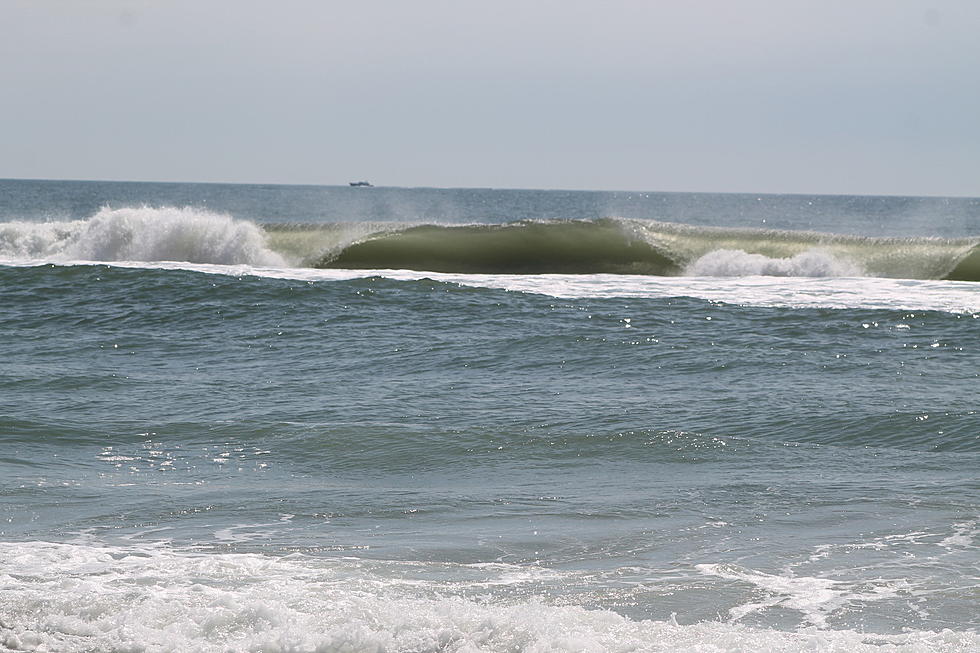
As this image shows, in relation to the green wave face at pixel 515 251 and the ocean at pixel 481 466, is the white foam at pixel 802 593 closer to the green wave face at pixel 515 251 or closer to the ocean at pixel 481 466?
the ocean at pixel 481 466

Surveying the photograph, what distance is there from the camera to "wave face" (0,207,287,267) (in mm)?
24891

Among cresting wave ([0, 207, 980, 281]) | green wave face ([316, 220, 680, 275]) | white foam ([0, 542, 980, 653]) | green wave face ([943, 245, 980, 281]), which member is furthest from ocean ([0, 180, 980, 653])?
green wave face ([316, 220, 680, 275])

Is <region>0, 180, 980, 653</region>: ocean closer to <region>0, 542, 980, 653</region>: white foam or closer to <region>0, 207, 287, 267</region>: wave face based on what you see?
<region>0, 542, 980, 653</region>: white foam

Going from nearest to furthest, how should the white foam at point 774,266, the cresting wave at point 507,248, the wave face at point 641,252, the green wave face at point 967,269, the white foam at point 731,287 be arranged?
the white foam at point 731,287 < the green wave face at point 967,269 < the white foam at point 774,266 < the wave face at point 641,252 < the cresting wave at point 507,248

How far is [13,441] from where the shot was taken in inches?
356

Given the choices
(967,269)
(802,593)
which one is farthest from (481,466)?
(967,269)

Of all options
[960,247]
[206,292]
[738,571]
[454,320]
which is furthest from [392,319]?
[960,247]

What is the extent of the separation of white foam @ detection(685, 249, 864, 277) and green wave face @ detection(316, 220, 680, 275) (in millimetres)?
668

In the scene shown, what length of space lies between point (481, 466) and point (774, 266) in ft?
52.8

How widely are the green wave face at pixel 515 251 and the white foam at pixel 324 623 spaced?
→ 18784mm

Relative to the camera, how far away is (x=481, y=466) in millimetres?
8359

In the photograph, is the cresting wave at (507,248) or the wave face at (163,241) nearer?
the cresting wave at (507,248)

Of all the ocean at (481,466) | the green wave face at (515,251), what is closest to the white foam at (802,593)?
the ocean at (481,466)

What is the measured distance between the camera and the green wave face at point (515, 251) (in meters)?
24.3
